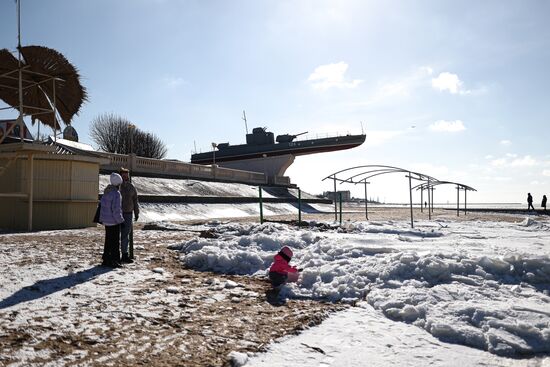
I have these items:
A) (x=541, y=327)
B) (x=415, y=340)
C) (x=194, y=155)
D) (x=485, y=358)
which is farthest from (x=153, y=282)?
(x=194, y=155)

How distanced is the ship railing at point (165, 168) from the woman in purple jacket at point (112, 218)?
48.3 ft

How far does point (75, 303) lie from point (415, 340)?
4098 mm

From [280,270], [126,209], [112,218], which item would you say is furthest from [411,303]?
[126,209]

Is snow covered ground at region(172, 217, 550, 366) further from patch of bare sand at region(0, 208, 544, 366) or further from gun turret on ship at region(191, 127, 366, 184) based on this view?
gun turret on ship at region(191, 127, 366, 184)

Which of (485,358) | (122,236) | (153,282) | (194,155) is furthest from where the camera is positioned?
(194,155)

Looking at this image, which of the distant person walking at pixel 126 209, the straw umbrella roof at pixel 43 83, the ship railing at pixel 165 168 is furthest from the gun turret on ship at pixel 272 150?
the distant person walking at pixel 126 209

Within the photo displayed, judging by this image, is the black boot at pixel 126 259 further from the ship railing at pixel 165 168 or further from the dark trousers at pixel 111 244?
the ship railing at pixel 165 168

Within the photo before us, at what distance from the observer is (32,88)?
1302cm

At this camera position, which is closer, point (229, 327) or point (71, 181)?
point (229, 327)

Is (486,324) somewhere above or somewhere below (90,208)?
below

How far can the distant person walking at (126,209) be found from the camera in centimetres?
733

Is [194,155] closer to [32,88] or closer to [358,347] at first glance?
[32,88]

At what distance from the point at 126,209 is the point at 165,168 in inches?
885

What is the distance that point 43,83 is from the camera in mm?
12969
